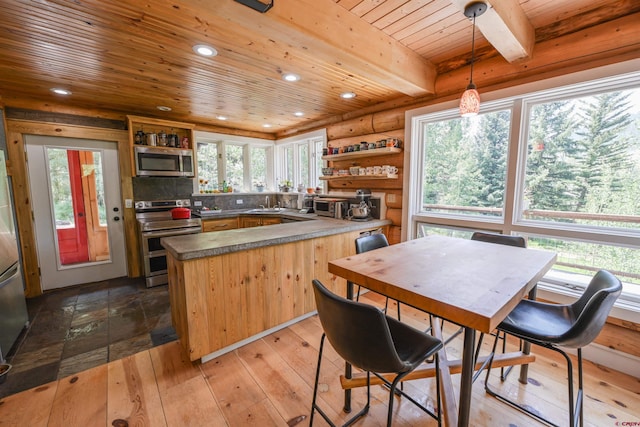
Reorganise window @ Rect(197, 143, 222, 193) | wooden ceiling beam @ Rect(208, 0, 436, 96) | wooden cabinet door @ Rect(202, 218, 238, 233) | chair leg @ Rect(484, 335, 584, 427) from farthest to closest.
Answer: window @ Rect(197, 143, 222, 193) < wooden cabinet door @ Rect(202, 218, 238, 233) < wooden ceiling beam @ Rect(208, 0, 436, 96) < chair leg @ Rect(484, 335, 584, 427)

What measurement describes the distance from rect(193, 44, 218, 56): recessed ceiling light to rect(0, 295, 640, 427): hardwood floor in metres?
2.41

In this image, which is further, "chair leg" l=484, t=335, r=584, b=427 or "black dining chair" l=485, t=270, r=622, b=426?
"chair leg" l=484, t=335, r=584, b=427

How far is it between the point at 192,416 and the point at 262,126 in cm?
410

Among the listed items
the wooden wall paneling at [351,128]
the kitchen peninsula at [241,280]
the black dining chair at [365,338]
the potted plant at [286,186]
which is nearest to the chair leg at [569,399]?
the black dining chair at [365,338]

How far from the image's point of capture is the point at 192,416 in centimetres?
158

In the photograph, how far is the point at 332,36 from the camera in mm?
1688

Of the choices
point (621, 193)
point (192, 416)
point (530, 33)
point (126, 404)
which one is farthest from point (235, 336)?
point (530, 33)

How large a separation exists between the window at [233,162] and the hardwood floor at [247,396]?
3.10m

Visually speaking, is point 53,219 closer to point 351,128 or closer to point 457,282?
point 351,128

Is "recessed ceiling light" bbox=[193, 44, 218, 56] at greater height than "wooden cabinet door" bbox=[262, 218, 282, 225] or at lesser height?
greater

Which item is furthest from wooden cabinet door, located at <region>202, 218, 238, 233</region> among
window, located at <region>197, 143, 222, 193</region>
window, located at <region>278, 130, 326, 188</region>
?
window, located at <region>278, 130, 326, 188</region>

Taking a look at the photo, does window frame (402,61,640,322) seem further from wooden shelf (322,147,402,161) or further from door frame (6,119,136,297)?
door frame (6,119,136,297)

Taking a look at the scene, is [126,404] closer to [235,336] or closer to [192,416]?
[192,416]

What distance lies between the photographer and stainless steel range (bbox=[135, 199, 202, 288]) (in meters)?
3.42
